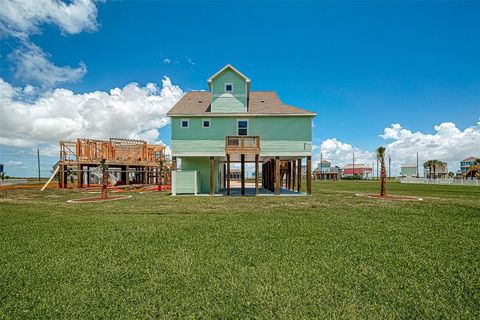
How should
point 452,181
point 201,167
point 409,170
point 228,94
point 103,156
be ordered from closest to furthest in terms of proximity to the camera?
point 228,94
point 201,167
point 103,156
point 452,181
point 409,170

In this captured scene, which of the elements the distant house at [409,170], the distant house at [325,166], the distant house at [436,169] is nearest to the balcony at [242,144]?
the distant house at [436,169]

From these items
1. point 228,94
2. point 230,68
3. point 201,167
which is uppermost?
point 230,68

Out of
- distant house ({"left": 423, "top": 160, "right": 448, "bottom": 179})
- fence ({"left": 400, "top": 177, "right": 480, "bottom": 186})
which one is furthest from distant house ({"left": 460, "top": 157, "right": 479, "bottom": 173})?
fence ({"left": 400, "top": 177, "right": 480, "bottom": 186})

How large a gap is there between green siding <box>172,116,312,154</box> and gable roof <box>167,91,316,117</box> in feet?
1.42

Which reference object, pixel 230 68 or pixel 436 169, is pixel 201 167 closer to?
pixel 230 68

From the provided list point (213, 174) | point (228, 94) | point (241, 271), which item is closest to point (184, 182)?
point (213, 174)

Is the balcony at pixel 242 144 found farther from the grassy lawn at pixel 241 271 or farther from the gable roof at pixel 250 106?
the grassy lawn at pixel 241 271

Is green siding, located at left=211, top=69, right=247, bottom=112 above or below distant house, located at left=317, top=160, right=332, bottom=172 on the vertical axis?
above

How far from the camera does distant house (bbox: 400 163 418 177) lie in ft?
270

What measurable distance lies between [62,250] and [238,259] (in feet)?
11.7

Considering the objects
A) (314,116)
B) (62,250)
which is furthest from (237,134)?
(62,250)

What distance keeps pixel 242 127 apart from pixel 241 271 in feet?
51.6

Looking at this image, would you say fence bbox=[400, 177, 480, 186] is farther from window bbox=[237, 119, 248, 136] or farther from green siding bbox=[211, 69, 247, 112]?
green siding bbox=[211, 69, 247, 112]

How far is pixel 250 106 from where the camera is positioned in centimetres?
2025
